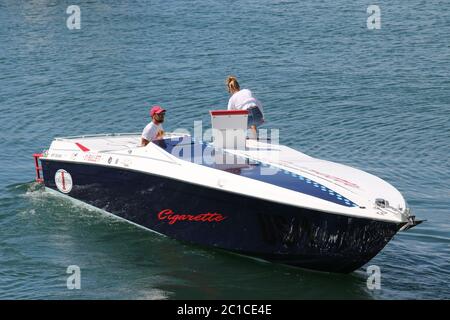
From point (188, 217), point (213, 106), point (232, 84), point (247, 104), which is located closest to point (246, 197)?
point (188, 217)

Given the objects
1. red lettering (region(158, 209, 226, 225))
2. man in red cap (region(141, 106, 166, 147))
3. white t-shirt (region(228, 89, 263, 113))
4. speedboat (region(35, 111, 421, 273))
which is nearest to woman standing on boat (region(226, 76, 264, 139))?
white t-shirt (region(228, 89, 263, 113))

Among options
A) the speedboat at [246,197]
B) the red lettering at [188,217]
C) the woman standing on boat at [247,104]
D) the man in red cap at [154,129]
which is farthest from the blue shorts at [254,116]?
the red lettering at [188,217]

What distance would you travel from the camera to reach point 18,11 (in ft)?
103

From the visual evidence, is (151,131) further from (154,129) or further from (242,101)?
(242,101)

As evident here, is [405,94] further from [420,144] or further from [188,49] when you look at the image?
[188,49]

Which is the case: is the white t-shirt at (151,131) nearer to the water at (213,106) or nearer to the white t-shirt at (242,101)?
the white t-shirt at (242,101)

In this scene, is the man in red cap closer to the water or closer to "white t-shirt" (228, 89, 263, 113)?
"white t-shirt" (228, 89, 263, 113)

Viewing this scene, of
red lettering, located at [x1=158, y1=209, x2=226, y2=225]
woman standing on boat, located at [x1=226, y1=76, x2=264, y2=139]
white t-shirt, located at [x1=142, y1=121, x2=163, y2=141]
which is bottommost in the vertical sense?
red lettering, located at [x1=158, y1=209, x2=226, y2=225]

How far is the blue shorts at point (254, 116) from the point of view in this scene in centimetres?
1444

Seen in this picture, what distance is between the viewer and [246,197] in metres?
12.1

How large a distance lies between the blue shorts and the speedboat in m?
0.36

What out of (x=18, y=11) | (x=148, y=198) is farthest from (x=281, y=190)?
(x=18, y=11)

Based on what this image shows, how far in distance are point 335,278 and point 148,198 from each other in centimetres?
293

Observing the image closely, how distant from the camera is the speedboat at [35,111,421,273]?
38.4ft
